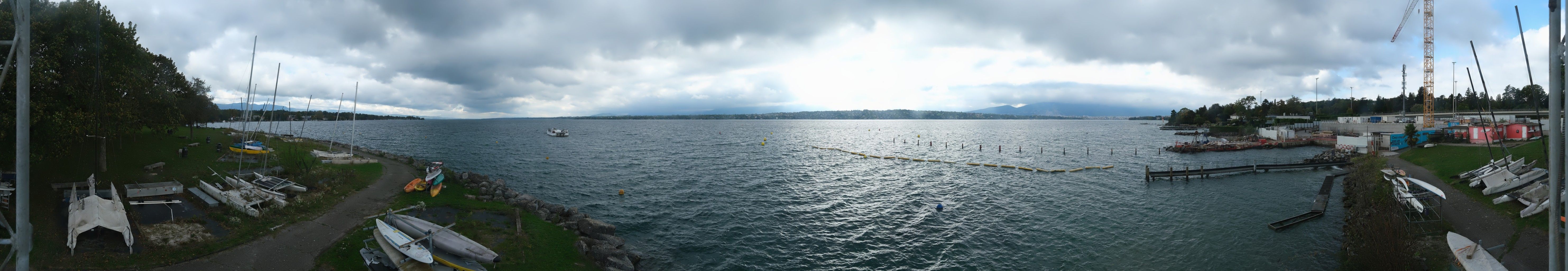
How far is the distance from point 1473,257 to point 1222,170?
34874 millimetres

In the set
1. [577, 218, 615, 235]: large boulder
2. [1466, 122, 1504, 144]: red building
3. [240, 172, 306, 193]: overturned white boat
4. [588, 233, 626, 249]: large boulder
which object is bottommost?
[588, 233, 626, 249]: large boulder

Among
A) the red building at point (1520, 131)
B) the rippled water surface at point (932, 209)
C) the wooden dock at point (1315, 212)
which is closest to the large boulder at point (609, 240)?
the rippled water surface at point (932, 209)

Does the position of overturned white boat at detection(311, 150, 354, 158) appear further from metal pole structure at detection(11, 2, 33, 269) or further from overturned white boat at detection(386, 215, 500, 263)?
metal pole structure at detection(11, 2, 33, 269)

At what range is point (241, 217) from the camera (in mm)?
20734

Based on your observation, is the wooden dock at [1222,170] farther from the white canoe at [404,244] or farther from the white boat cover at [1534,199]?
the white canoe at [404,244]

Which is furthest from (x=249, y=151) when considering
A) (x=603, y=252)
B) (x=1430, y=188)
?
(x=1430, y=188)

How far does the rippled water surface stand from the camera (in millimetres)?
22766

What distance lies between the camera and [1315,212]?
2886cm

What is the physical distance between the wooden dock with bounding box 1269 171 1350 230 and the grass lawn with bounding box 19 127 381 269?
135 ft

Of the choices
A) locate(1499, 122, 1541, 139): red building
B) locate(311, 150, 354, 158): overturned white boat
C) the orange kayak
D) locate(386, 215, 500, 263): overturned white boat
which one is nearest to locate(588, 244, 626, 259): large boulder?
locate(386, 215, 500, 263): overturned white boat

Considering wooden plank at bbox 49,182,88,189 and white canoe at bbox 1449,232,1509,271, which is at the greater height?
wooden plank at bbox 49,182,88,189

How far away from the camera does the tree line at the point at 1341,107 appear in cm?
11338

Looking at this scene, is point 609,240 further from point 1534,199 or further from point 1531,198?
point 1531,198

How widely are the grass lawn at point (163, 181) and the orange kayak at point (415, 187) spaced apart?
6.86ft
